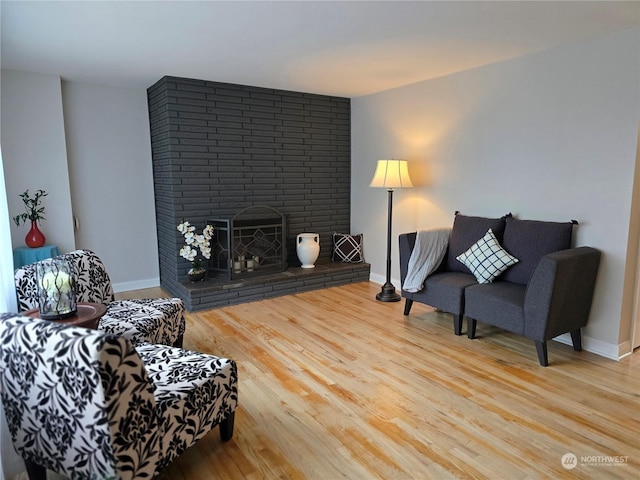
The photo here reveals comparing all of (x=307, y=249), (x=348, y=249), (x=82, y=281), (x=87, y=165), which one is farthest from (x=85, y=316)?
(x=348, y=249)

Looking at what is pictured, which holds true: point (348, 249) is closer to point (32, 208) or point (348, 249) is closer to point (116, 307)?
point (116, 307)

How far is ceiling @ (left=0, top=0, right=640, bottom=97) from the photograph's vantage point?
2408 millimetres

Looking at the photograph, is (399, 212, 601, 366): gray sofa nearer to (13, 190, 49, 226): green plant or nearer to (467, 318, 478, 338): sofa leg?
(467, 318, 478, 338): sofa leg

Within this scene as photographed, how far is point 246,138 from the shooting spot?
4.67 meters

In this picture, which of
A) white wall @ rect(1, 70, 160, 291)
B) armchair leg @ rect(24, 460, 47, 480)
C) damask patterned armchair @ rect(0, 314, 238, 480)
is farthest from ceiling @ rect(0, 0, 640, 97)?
armchair leg @ rect(24, 460, 47, 480)

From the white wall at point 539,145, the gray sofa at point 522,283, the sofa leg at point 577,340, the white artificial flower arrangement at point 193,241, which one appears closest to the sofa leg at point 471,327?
the gray sofa at point 522,283

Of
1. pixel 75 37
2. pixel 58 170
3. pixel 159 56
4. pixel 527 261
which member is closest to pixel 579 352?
pixel 527 261

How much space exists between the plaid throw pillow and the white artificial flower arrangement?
5.55ft

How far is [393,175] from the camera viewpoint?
4.17 metres

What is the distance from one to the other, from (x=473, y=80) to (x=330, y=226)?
2396 millimetres

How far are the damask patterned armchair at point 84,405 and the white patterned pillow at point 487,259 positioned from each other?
8.22ft

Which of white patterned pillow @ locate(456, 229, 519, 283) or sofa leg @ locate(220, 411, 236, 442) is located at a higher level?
white patterned pillow @ locate(456, 229, 519, 283)

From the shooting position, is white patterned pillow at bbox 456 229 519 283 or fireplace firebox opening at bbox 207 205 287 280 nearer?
white patterned pillow at bbox 456 229 519 283

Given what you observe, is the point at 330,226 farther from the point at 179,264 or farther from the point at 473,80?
the point at 473,80
